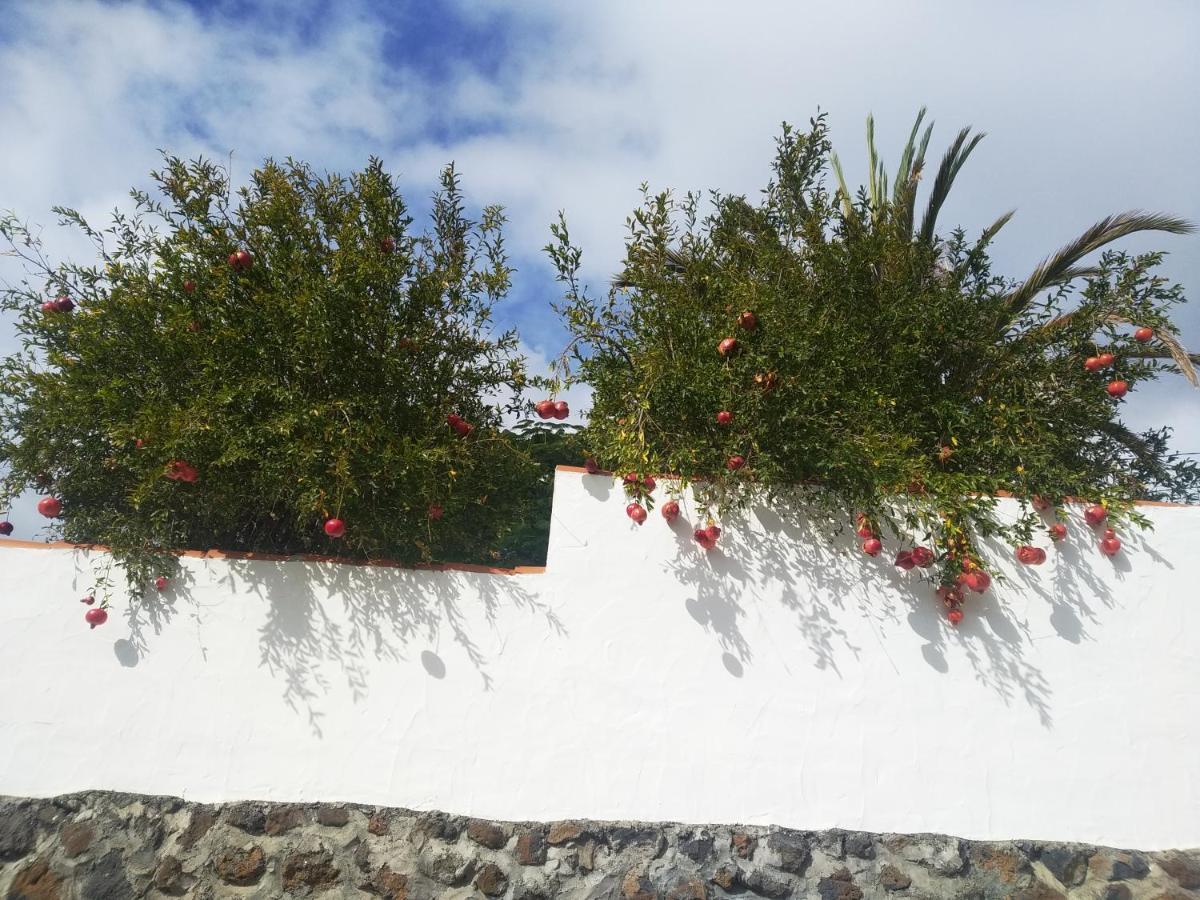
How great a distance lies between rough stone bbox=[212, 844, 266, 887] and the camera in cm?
329

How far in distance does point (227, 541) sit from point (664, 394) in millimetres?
2609

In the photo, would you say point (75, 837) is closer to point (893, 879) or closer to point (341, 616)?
point (341, 616)

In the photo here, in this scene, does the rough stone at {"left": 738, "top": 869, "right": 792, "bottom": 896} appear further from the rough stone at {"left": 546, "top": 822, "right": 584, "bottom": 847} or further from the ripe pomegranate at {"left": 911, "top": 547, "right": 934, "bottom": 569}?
the ripe pomegranate at {"left": 911, "top": 547, "right": 934, "bottom": 569}

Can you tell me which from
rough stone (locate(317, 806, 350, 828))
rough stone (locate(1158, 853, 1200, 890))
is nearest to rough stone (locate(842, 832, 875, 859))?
rough stone (locate(1158, 853, 1200, 890))

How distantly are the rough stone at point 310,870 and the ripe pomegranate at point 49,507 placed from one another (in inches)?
84.4

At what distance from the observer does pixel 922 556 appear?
3547 millimetres

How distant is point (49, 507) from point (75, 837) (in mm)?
1602

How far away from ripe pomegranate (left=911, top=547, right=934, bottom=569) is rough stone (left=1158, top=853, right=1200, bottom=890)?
5.50ft

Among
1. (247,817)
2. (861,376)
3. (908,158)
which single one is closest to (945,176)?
(908,158)

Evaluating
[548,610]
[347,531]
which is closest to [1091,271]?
[548,610]

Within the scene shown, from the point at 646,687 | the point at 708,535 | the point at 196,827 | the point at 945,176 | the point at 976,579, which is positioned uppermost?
the point at 945,176

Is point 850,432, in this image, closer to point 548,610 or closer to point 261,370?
point 548,610

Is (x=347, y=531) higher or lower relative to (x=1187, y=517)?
lower

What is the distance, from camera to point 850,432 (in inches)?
145
